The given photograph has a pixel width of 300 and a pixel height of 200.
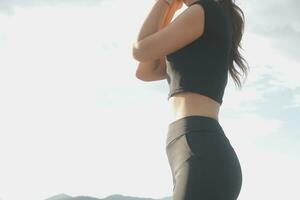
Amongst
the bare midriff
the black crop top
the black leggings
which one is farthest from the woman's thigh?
the black crop top

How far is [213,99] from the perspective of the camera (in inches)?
161

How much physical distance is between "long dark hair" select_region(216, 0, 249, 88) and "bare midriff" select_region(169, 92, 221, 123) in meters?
0.65

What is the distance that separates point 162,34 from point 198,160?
3.59ft

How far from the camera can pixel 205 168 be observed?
144 inches

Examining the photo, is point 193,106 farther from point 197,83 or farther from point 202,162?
point 202,162

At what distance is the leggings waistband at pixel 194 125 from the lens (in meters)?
3.89

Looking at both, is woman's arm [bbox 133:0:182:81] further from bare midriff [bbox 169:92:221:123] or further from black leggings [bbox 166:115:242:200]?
black leggings [bbox 166:115:242:200]

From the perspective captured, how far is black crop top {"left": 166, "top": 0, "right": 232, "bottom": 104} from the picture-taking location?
410cm

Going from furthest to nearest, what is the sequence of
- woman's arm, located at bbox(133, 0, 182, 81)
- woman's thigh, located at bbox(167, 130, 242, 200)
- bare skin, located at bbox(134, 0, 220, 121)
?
woman's arm, located at bbox(133, 0, 182, 81), bare skin, located at bbox(134, 0, 220, 121), woman's thigh, located at bbox(167, 130, 242, 200)

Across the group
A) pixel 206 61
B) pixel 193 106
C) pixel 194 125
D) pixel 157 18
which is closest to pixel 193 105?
pixel 193 106

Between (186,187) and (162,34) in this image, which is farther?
(162,34)

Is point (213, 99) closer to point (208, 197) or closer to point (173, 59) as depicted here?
point (173, 59)

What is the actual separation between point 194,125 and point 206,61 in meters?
0.62

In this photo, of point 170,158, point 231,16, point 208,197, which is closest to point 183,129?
point 170,158
